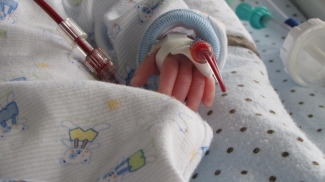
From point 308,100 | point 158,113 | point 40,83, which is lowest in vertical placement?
point 308,100

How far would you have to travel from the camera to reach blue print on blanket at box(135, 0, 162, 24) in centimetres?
70

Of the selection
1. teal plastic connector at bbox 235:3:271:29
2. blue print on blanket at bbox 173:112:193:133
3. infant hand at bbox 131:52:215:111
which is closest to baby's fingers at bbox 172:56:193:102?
infant hand at bbox 131:52:215:111

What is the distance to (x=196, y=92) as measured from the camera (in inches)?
22.9

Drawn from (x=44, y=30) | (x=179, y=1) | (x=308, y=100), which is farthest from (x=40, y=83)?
(x=308, y=100)

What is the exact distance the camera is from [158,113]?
18.5 inches

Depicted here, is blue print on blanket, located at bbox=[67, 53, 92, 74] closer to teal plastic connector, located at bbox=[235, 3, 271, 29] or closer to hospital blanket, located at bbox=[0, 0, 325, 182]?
hospital blanket, located at bbox=[0, 0, 325, 182]

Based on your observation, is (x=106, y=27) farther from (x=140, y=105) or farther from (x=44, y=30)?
(x=140, y=105)

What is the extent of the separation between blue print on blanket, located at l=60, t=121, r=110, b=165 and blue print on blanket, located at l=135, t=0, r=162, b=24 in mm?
296

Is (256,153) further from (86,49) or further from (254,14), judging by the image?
(254,14)

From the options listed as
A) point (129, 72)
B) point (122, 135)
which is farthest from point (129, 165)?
point (129, 72)

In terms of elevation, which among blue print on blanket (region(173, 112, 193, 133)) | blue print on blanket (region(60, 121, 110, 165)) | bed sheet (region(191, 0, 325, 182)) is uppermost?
blue print on blanket (region(60, 121, 110, 165))

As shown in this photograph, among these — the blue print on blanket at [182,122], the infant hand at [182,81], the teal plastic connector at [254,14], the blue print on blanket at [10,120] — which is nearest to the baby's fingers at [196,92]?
the infant hand at [182,81]

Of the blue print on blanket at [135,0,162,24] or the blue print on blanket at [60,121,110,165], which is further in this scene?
the blue print on blanket at [135,0,162,24]

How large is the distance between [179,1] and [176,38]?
Answer: 12 cm
